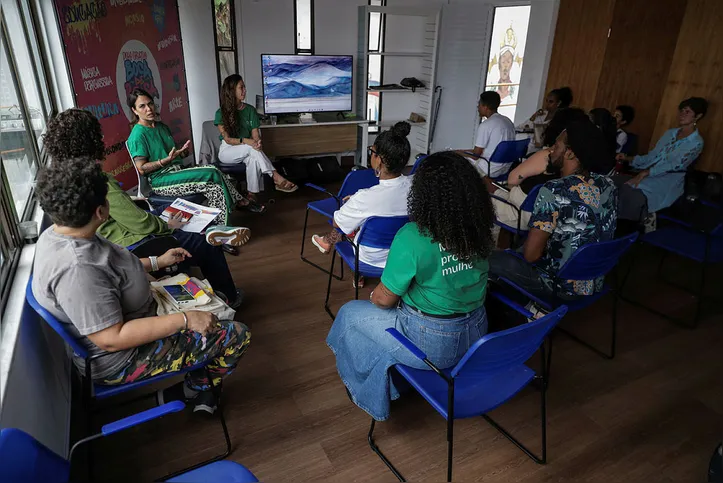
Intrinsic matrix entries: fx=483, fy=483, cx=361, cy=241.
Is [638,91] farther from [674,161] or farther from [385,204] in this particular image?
[385,204]

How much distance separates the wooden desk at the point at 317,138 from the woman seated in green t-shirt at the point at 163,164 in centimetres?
146

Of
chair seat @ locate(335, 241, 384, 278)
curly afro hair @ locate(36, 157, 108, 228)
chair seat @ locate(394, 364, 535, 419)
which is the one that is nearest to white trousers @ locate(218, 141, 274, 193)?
chair seat @ locate(335, 241, 384, 278)

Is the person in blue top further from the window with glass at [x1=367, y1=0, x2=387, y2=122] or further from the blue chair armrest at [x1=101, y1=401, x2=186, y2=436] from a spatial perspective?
the blue chair armrest at [x1=101, y1=401, x2=186, y2=436]

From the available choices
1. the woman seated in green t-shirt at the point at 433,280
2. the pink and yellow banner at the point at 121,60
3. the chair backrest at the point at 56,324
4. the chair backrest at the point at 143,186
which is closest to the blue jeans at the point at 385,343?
the woman seated in green t-shirt at the point at 433,280

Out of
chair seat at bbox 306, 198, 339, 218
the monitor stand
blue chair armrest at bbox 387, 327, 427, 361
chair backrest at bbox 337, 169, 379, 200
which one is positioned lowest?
chair seat at bbox 306, 198, 339, 218

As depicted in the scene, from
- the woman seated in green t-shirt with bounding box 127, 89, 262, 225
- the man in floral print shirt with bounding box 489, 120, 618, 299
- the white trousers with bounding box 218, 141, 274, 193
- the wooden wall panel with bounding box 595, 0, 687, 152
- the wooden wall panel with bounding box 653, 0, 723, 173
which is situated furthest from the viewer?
the wooden wall panel with bounding box 595, 0, 687, 152

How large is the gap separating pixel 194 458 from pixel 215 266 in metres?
1.19

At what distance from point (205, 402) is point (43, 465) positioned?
1042 millimetres

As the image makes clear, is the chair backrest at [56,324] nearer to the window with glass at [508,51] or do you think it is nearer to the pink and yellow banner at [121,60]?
the pink and yellow banner at [121,60]

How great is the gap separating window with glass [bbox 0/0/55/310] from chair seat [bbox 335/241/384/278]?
1560 mm

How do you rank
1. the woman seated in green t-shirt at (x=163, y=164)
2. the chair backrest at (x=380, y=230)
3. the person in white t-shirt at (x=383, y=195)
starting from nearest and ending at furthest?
1. the chair backrest at (x=380, y=230)
2. the person in white t-shirt at (x=383, y=195)
3. the woman seated in green t-shirt at (x=163, y=164)

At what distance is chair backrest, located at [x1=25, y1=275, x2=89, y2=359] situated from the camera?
1563 millimetres

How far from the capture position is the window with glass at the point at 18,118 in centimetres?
201

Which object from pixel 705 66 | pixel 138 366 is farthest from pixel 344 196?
pixel 705 66
